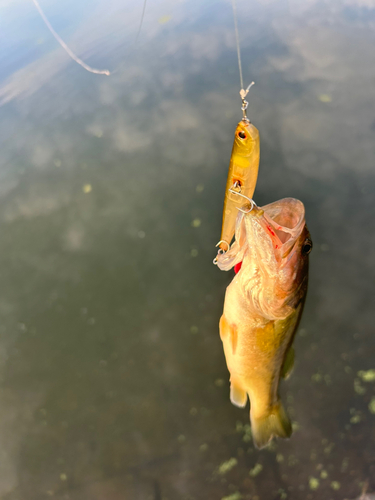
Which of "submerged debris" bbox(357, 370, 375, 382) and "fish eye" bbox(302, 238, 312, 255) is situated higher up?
"fish eye" bbox(302, 238, 312, 255)

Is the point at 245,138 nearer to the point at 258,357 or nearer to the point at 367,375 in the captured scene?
the point at 258,357

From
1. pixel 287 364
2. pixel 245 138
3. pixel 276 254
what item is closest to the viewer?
pixel 245 138

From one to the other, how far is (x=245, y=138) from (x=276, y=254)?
65cm

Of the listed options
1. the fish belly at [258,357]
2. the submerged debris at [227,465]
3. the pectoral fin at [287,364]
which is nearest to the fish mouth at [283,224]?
the fish belly at [258,357]

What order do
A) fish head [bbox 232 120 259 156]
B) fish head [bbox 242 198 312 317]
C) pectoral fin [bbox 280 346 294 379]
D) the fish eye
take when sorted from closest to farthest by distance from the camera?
fish head [bbox 232 120 259 156], fish head [bbox 242 198 312 317], the fish eye, pectoral fin [bbox 280 346 294 379]

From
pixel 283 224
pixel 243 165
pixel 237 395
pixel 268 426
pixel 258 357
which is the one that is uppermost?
pixel 243 165

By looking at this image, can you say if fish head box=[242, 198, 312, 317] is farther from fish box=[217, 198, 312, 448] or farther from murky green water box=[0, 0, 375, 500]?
murky green water box=[0, 0, 375, 500]

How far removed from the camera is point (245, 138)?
1226 millimetres

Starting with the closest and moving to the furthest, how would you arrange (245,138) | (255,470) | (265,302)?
1. (245,138)
2. (265,302)
3. (255,470)

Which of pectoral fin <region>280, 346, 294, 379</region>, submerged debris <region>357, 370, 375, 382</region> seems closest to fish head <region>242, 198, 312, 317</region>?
pectoral fin <region>280, 346, 294, 379</region>

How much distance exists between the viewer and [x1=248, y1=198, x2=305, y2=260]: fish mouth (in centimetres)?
148

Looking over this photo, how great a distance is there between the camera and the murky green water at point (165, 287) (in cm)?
299

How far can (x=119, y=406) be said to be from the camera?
313 centimetres

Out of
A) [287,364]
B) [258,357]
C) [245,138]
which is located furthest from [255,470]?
[245,138]
